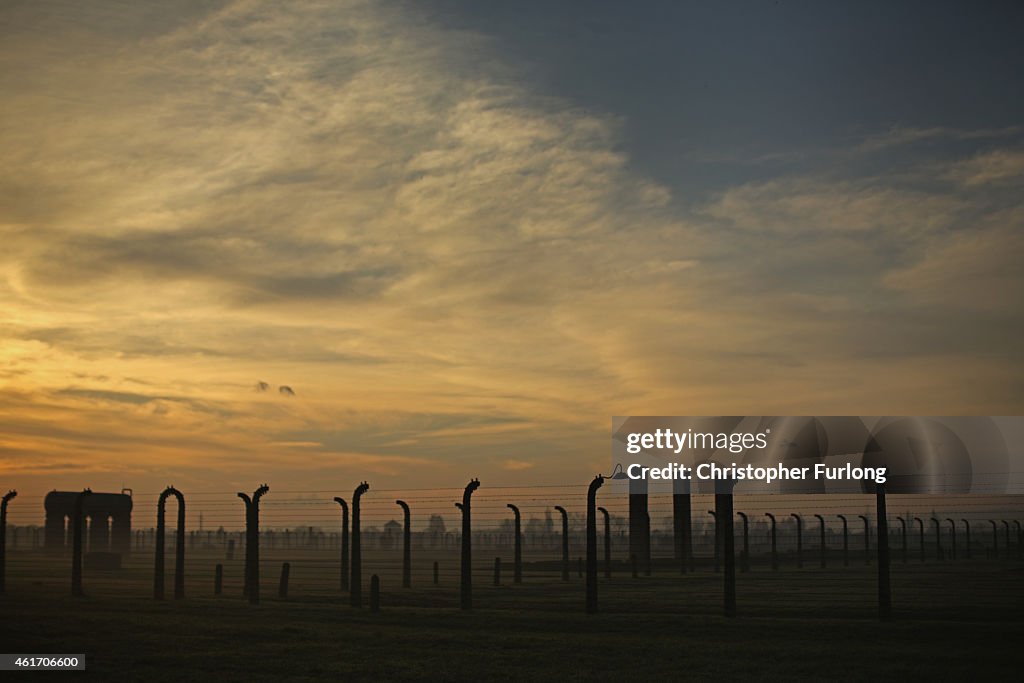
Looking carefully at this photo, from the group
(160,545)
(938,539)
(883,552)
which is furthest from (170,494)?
(938,539)

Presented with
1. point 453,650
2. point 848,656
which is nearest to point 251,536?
point 453,650

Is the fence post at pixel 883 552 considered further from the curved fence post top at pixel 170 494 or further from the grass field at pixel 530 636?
the curved fence post top at pixel 170 494

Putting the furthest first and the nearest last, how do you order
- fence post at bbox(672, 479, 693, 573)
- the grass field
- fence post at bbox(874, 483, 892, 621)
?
1. fence post at bbox(672, 479, 693, 573)
2. fence post at bbox(874, 483, 892, 621)
3. the grass field

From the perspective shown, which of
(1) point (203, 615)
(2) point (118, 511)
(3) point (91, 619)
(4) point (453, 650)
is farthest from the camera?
(2) point (118, 511)

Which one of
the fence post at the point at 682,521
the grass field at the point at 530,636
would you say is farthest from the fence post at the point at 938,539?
the grass field at the point at 530,636

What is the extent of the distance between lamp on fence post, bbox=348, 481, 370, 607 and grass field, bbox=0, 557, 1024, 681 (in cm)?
56

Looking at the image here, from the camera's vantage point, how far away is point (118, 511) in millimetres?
87250

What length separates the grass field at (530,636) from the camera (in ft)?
58.5

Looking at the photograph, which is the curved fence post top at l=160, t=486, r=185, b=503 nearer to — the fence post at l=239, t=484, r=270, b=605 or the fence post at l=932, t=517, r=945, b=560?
the fence post at l=239, t=484, r=270, b=605

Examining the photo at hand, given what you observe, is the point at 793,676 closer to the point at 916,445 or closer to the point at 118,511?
the point at 916,445

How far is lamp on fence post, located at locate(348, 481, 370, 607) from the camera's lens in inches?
1159

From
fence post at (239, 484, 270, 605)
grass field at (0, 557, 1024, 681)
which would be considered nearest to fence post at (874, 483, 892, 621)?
grass field at (0, 557, 1024, 681)

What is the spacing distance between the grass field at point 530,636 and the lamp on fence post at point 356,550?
1.85 ft

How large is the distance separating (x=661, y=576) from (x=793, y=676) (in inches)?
1346
